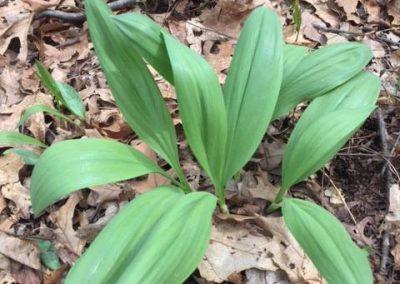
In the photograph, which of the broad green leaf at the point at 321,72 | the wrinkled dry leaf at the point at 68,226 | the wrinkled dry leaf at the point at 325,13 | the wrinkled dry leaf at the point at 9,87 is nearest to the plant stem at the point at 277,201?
the broad green leaf at the point at 321,72

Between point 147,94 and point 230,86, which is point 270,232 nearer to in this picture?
point 230,86

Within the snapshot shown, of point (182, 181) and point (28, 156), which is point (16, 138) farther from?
point (182, 181)

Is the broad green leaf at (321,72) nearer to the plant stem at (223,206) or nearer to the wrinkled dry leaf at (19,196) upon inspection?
the plant stem at (223,206)

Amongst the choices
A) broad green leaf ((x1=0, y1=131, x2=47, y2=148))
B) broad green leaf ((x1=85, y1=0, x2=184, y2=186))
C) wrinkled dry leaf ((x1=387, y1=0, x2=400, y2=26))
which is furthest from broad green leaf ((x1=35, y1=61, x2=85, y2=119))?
wrinkled dry leaf ((x1=387, y1=0, x2=400, y2=26))

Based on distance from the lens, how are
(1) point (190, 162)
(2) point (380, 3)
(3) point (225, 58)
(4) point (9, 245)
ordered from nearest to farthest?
(4) point (9, 245), (1) point (190, 162), (3) point (225, 58), (2) point (380, 3)

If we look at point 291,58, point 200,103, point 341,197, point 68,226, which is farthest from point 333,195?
point 68,226

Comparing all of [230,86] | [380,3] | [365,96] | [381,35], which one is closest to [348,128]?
[365,96]
